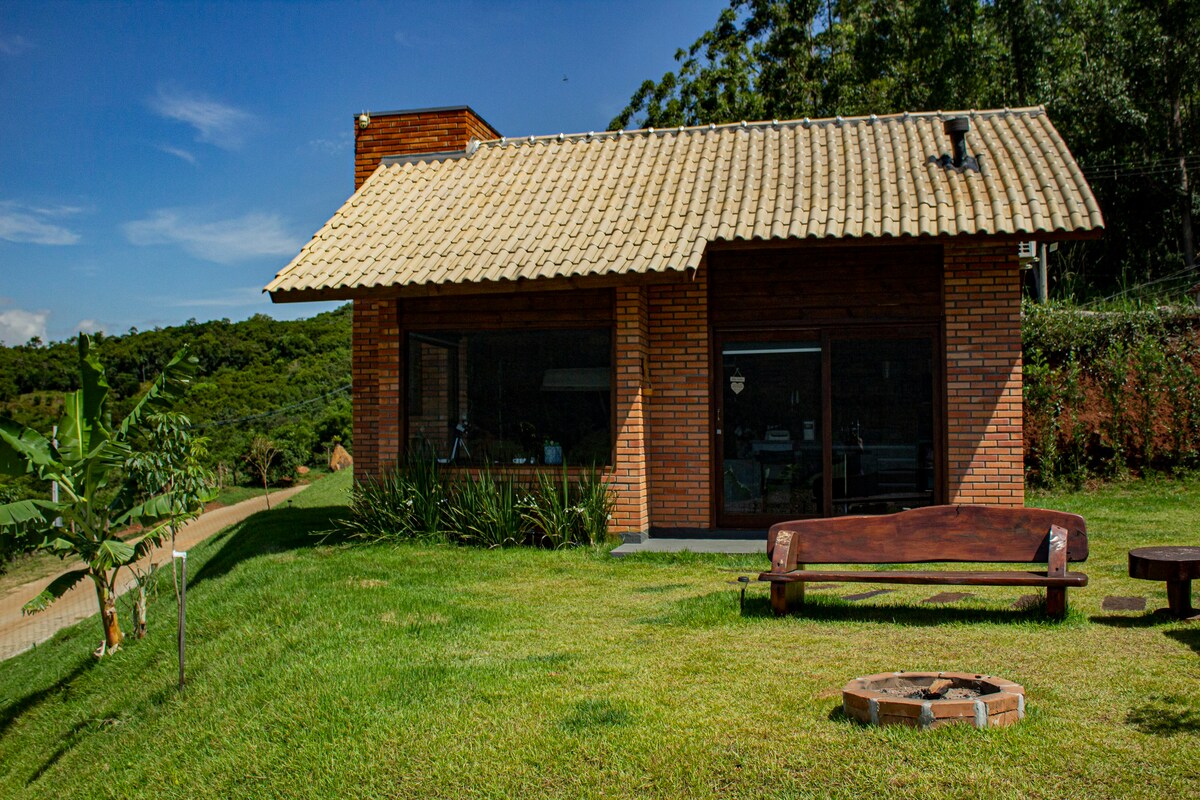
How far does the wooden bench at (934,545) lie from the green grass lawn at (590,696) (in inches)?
12.3

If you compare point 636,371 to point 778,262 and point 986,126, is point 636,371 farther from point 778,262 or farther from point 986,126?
point 986,126

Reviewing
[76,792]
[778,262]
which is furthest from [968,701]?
[778,262]

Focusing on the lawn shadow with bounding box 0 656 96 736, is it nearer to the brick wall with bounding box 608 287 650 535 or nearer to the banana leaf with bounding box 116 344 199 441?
the banana leaf with bounding box 116 344 199 441

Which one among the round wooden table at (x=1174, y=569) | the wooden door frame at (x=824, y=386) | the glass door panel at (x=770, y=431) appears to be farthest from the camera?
the glass door panel at (x=770, y=431)

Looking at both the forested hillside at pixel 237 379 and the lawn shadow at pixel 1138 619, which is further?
the forested hillside at pixel 237 379

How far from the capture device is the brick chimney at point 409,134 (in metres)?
14.4

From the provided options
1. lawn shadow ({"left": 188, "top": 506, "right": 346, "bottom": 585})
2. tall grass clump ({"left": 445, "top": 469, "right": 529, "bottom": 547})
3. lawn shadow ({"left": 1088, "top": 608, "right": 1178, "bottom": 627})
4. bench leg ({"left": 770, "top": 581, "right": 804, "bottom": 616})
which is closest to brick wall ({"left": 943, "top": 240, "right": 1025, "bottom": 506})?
lawn shadow ({"left": 1088, "top": 608, "right": 1178, "bottom": 627})

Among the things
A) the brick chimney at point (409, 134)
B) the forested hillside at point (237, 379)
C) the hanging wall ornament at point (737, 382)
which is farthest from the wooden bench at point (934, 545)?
the forested hillside at point (237, 379)

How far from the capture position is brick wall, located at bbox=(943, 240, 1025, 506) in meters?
10.7

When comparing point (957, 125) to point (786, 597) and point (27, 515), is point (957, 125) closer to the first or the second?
point (786, 597)

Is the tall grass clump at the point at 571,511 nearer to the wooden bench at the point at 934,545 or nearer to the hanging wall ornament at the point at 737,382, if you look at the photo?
the hanging wall ornament at the point at 737,382

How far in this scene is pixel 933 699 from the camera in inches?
184

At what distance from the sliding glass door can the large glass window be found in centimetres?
151

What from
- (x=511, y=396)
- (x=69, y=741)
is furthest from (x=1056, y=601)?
(x=69, y=741)
